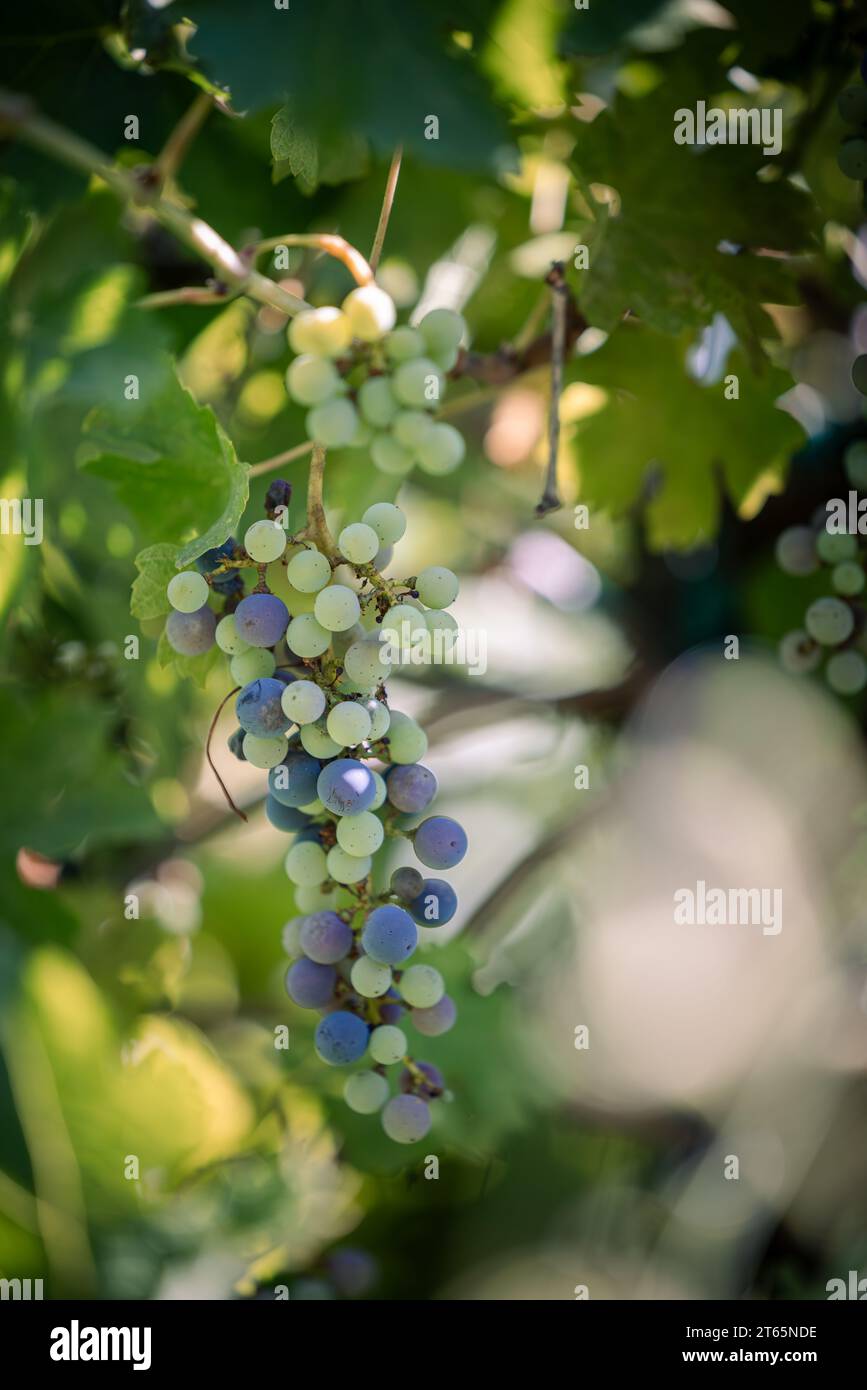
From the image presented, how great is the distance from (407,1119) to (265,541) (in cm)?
44

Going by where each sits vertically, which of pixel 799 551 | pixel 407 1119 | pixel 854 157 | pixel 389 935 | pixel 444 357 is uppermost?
pixel 854 157

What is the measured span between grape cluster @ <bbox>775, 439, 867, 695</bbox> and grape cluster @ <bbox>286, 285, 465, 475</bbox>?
2.14 ft

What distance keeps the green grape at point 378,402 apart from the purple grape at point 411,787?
245 mm

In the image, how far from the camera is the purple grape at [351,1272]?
1.22 metres

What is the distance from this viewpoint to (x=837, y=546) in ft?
3.83

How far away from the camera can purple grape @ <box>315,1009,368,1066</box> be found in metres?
0.77

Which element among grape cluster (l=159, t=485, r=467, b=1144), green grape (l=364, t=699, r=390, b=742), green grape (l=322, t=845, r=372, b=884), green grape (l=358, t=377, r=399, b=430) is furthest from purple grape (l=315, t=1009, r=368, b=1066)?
green grape (l=358, t=377, r=399, b=430)

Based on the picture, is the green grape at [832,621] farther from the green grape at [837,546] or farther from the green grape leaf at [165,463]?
the green grape leaf at [165,463]

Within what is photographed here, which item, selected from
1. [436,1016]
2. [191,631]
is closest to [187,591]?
[191,631]

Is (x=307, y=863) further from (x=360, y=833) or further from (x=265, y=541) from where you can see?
(x=265, y=541)

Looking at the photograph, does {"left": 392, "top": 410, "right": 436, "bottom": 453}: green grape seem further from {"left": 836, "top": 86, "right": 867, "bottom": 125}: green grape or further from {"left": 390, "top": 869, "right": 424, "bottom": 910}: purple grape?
{"left": 836, "top": 86, "right": 867, "bottom": 125}: green grape

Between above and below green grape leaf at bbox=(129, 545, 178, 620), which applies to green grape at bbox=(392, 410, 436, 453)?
above

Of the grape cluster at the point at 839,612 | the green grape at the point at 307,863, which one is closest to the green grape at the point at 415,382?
the green grape at the point at 307,863
